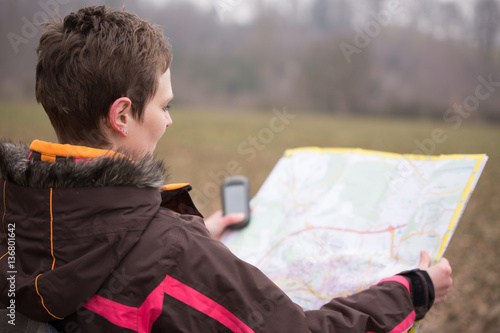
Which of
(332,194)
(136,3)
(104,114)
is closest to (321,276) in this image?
(332,194)

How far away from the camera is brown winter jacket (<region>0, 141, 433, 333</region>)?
1161mm

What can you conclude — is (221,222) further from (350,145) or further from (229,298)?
(350,145)

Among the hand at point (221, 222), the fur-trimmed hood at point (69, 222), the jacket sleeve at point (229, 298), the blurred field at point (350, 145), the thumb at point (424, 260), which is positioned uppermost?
the fur-trimmed hood at point (69, 222)

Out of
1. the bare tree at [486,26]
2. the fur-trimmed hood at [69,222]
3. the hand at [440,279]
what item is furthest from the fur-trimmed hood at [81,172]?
the bare tree at [486,26]

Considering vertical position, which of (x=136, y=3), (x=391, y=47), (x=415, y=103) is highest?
(x=136, y=3)

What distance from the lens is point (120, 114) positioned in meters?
1.35

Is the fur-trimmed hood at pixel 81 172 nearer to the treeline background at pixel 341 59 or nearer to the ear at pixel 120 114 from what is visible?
the ear at pixel 120 114

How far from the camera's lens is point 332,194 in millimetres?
2199

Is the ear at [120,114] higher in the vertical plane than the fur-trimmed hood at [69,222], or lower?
higher

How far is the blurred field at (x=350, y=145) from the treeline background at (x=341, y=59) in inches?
493

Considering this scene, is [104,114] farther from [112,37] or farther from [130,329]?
[130,329]

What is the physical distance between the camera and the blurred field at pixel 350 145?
456 centimetres

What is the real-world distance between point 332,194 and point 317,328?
960 mm

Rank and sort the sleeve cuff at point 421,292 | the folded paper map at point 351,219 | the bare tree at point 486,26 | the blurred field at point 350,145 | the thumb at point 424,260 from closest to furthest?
the sleeve cuff at point 421,292 < the thumb at point 424,260 < the folded paper map at point 351,219 < the blurred field at point 350,145 < the bare tree at point 486,26
